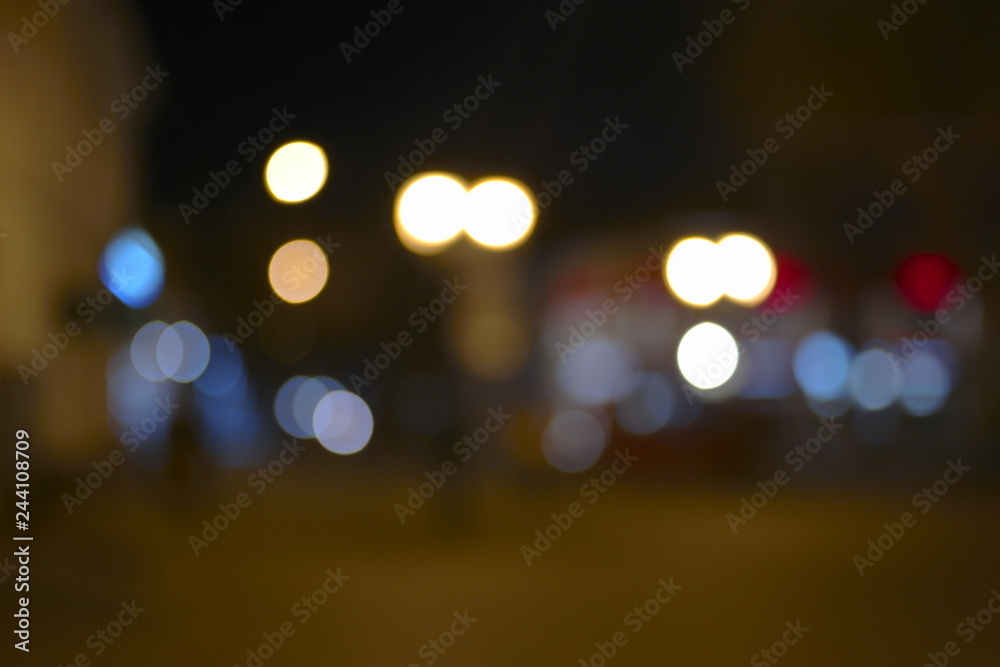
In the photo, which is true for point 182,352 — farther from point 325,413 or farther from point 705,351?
point 705,351

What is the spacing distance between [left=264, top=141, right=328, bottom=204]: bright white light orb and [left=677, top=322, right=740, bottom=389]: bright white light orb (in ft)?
33.0

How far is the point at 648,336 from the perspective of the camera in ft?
63.3

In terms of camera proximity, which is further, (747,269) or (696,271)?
(696,271)

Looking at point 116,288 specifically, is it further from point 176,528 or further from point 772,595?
point 772,595

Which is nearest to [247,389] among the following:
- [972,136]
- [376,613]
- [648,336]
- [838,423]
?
[648,336]

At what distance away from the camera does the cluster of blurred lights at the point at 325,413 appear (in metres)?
22.9

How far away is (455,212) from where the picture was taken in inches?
393

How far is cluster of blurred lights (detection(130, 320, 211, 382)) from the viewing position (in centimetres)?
2055

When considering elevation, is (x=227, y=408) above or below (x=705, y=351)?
below

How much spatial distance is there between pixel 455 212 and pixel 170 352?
58.5 feet

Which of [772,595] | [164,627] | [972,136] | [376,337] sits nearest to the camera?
[164,627]

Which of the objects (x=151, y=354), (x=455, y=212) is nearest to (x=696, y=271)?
(x=455, y=212)

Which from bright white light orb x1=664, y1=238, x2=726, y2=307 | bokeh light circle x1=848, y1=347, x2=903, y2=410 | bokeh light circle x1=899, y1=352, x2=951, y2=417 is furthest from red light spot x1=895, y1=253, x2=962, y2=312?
bokeh light circle x1=848, y1=347, x2=903, y2=410

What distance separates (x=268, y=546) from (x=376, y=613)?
2827 millimetres
